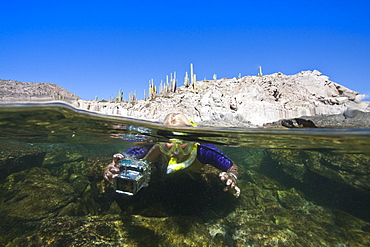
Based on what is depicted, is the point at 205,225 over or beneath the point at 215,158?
beneath

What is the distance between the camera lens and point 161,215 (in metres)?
6.89

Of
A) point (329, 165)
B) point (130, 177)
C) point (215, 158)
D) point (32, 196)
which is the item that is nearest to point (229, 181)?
point (215, 158)

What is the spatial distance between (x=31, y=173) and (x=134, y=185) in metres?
8.90

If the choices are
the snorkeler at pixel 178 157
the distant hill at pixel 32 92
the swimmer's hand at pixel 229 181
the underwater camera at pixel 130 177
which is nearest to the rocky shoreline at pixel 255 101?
the distant hill at pixel 32 92

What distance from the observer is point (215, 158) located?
23.8 feet

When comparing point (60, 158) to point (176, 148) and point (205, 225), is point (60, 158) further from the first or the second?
point (205, 225)

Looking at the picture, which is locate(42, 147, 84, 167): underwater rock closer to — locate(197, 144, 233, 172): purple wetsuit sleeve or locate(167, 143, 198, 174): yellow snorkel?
locate(167, 143, 198, 174): yellow snorkel

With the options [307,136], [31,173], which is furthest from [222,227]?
[31,173]

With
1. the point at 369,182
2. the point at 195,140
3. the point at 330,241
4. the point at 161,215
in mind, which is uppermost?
the point at 195,140

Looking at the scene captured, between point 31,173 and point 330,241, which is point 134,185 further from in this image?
point 31,173

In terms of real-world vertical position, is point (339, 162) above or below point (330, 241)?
above

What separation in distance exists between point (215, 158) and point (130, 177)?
146 inches

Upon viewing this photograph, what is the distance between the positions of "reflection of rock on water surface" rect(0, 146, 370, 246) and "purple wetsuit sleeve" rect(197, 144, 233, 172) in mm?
1116

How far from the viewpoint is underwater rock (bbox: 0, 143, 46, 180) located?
10.7 m
